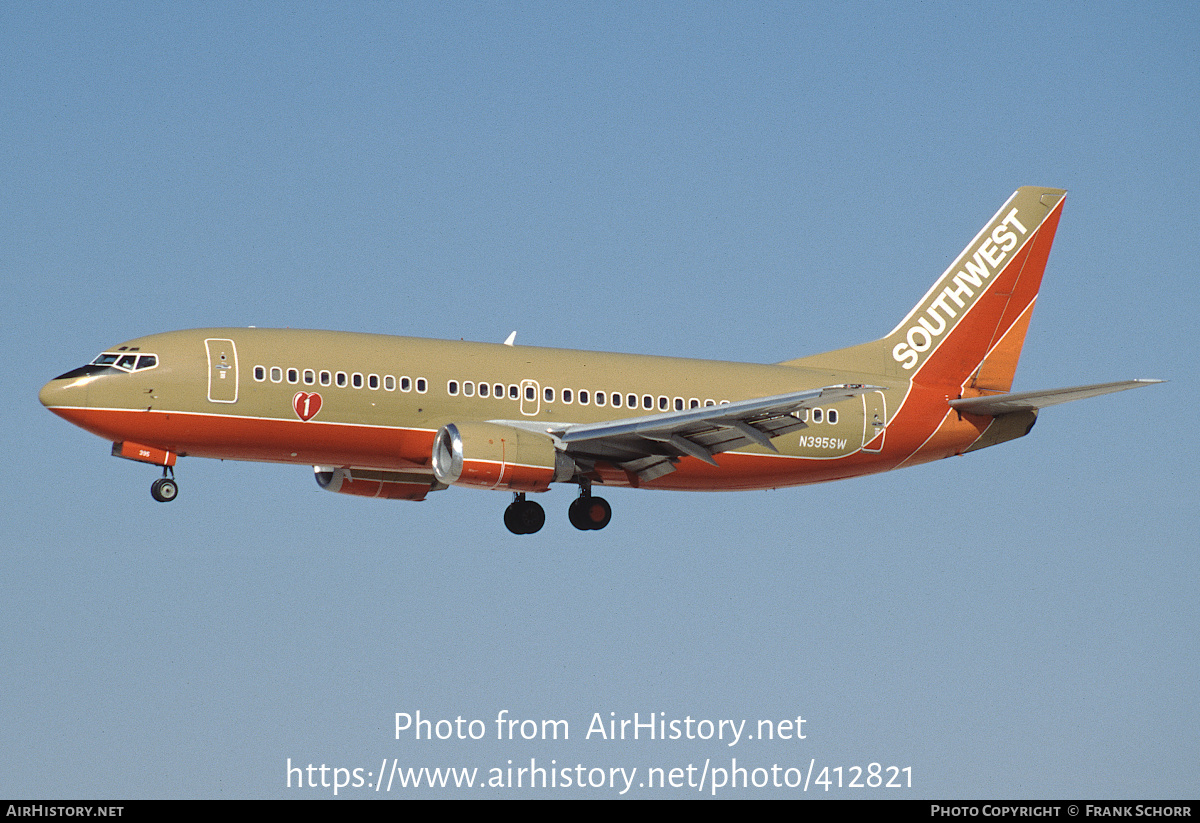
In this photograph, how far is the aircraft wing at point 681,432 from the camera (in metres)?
44.7

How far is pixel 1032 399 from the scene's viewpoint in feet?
164

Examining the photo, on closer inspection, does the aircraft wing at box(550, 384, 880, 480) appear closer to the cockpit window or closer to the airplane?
the airplane

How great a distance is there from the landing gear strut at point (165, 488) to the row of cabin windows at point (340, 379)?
144 inches

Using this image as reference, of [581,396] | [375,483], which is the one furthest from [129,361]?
[581,396]

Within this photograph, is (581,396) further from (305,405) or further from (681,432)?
(305,405)

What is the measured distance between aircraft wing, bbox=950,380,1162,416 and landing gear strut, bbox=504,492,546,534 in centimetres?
1387

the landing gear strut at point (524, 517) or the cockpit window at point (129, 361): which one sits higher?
the cockpit window at point (129, 361)

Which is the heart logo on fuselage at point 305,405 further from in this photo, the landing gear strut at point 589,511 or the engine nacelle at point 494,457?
A: the landing gear strut at point 589,511

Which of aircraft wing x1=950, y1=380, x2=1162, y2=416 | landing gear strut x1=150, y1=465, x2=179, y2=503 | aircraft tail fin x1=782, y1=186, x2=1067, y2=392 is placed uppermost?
aircraft tail fin x1=782, y1=186, x2=1067, y2=392

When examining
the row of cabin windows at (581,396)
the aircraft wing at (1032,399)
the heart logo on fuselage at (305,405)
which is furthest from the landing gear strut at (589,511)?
the aircraft wing at (1032,399)

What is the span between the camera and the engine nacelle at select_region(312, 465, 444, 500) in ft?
166

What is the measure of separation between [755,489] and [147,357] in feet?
62.0

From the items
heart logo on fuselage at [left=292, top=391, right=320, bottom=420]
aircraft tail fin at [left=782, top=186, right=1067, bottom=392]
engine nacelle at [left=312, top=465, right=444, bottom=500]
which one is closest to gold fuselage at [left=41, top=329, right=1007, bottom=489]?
heart logo on fuselage at [left=292, top=391, right=320, bottom=420]

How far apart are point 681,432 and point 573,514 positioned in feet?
14.7
